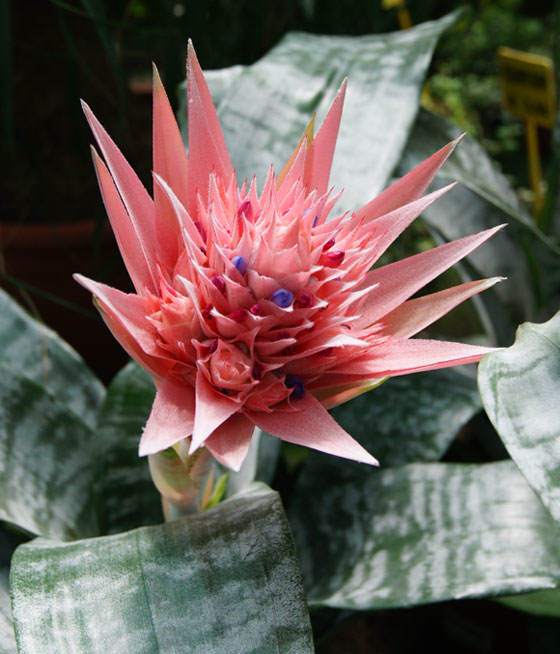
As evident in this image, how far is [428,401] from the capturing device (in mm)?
880

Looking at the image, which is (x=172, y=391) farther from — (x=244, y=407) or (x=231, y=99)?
(x=231, y=99)

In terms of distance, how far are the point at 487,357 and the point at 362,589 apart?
259mm

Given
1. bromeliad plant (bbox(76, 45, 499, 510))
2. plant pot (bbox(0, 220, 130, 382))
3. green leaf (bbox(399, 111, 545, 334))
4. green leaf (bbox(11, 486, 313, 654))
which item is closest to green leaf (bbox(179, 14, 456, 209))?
green leaf (bbox(399, 111, 545, 334))

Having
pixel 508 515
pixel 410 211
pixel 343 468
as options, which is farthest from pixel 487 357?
pixel 343 468

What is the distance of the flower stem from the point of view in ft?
1.94

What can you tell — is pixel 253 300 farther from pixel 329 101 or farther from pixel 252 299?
pixel 329 101

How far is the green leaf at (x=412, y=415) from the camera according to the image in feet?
2.77

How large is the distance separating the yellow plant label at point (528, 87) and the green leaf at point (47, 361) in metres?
0.73

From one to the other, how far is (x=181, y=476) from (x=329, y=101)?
42cm

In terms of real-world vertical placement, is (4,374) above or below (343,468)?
above

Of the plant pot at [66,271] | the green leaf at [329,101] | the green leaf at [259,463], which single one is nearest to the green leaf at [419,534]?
the green leaf at [259,463]

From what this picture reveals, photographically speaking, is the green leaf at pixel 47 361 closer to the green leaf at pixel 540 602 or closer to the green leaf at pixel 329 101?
the green leaf at pixel 329 101

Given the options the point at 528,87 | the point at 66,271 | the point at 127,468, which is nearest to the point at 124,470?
the point at 127,468

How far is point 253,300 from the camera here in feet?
1.60
